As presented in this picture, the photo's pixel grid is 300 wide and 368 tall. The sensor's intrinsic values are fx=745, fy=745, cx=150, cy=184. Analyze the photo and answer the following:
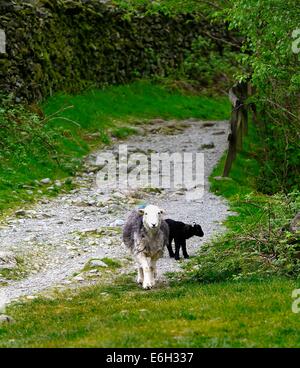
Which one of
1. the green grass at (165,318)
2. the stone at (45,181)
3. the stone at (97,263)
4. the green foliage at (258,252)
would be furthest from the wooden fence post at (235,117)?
the green grass at (165,318)

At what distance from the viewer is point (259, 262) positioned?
13031 mm

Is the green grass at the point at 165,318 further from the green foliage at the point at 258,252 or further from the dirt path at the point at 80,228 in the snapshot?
the dirt path at the point at 80,228

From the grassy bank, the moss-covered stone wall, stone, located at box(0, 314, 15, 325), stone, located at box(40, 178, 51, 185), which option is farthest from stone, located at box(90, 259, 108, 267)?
the moss-covered stone wall

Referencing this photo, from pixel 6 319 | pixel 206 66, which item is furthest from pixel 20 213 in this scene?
pixel 206 66

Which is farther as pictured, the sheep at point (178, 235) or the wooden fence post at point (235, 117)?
the wooden fence post at point (235, 117)

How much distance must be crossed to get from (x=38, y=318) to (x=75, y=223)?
7.88m

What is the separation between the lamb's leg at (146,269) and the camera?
12.8 metres

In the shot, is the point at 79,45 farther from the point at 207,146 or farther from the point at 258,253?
the point at 258,253

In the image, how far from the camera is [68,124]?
94.3 ft

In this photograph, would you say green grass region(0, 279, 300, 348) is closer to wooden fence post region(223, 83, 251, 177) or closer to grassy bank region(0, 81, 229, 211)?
grassy bank region(0, 81, 229, 211)

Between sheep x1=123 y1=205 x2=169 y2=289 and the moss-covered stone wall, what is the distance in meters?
15.4

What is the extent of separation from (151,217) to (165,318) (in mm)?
3290

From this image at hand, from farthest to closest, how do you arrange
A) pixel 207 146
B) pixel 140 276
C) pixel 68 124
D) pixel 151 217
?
pixel 207 146, pixel 68 124, pixel 140 276, pixel 151 217

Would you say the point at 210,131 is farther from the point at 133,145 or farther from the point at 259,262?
the point at 259,262
